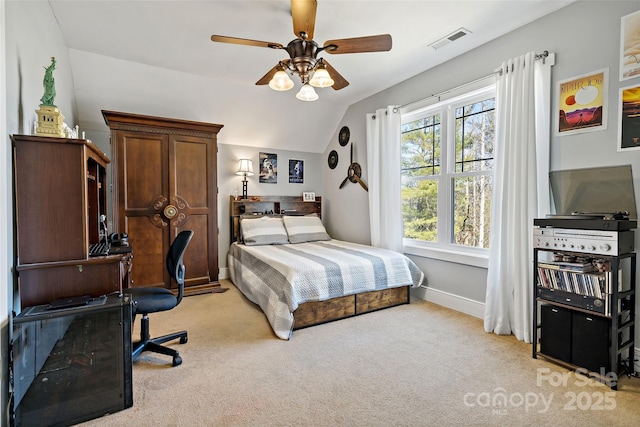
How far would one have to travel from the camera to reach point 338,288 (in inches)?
116

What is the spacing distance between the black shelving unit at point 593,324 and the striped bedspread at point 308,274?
136cm

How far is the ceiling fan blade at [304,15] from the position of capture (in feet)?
6.27

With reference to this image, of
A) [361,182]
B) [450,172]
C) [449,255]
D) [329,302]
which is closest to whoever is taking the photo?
[329,302]

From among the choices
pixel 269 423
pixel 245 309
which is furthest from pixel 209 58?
pixel 269 423

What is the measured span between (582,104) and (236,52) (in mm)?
3111

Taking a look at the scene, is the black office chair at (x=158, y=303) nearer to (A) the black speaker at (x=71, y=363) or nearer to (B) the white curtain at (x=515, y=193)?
(A) the black speaker at (x=71, y=363)

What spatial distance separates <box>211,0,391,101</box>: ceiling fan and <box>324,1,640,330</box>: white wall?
1334 mm

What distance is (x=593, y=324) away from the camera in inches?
79.3

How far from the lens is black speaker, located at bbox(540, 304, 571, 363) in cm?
214

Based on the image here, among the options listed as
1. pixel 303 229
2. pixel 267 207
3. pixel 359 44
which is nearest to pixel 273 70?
pixel 359 44

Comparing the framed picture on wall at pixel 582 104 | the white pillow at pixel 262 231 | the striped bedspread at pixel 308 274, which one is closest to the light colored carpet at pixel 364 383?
the striped bedspread at pixel 308 274

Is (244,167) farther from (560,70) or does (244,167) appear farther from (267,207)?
(560,70)

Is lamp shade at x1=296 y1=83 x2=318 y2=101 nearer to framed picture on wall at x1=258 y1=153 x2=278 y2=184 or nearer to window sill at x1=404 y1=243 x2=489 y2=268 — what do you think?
window sill at x1=404 y1=243 x2=489 y2=268

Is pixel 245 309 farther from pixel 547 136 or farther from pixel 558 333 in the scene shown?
pixel 547 136
